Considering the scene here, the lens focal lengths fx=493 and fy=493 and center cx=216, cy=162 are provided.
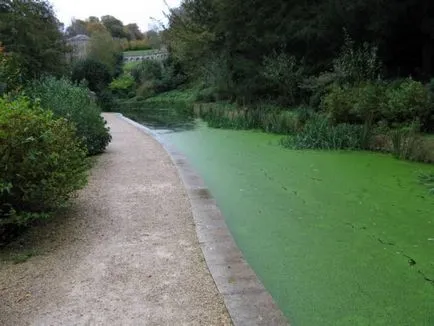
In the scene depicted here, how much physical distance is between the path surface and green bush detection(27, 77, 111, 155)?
2992 millimetres

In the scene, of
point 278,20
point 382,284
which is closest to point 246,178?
point 382,284

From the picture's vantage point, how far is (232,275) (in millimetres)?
3328

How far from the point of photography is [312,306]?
317 centimetres

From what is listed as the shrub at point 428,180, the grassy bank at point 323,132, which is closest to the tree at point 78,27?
the grassy bank at point 323,132

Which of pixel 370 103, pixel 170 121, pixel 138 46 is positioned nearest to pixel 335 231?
pixel 370 103

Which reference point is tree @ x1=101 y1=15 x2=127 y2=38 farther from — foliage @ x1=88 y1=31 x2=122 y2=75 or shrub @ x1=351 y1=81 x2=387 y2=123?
shrub @ x1=351 y1=81 x2=387 y2=123

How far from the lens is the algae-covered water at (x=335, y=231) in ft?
10.6

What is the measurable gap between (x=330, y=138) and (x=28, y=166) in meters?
6.75

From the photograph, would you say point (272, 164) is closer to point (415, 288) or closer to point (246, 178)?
point (246, 178)

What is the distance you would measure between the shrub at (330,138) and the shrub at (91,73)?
2310 cm

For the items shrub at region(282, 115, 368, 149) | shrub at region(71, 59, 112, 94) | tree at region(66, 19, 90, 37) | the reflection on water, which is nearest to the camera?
shrub at region(282, 115, 368, 149)

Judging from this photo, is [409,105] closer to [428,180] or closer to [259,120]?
[428,180]

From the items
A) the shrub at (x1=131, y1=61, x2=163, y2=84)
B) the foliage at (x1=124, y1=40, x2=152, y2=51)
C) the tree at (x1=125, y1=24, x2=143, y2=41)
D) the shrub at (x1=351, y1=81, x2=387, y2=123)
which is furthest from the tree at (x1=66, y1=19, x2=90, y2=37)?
the shrub at (x1=351, y1=81, x2=387, y2=123)

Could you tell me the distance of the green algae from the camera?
3.22 meters
